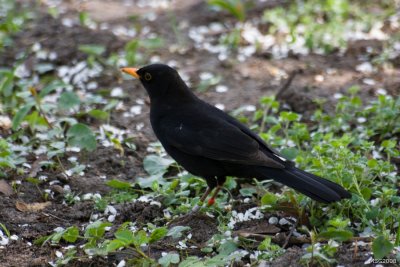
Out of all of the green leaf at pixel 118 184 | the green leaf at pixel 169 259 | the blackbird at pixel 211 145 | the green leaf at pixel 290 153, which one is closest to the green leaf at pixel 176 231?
the green leaf at pixel 169 259

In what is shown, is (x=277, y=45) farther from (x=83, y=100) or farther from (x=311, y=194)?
(x=311, y=194)

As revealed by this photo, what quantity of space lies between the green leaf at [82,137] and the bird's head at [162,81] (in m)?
0.64

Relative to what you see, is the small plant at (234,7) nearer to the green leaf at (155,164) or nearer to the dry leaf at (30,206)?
the green leaf at (155,164)

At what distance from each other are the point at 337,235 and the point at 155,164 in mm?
2154

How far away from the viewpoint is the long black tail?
462 cm

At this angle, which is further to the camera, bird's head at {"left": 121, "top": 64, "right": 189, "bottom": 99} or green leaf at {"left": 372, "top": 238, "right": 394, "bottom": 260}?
bird's head at {"left": 121, "top": 64, "right": 189, "bottom": 99}

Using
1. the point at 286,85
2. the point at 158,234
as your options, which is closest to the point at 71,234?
the point at 158,234

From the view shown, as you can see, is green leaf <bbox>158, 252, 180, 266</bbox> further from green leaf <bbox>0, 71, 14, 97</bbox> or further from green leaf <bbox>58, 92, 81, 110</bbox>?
green leaf <bbox>0, 71, 14, 97</bbox>

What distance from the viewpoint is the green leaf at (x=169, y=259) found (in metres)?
4.24

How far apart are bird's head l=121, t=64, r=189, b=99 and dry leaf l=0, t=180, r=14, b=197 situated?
4.48ft

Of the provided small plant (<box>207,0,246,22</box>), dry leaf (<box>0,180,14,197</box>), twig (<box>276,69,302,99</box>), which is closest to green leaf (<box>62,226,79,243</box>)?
dry leaf (<box>0,180,14,197</box>)

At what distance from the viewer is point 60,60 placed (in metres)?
8.12

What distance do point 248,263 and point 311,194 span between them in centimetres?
63

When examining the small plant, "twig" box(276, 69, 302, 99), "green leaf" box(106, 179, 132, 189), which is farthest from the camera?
the small plant
